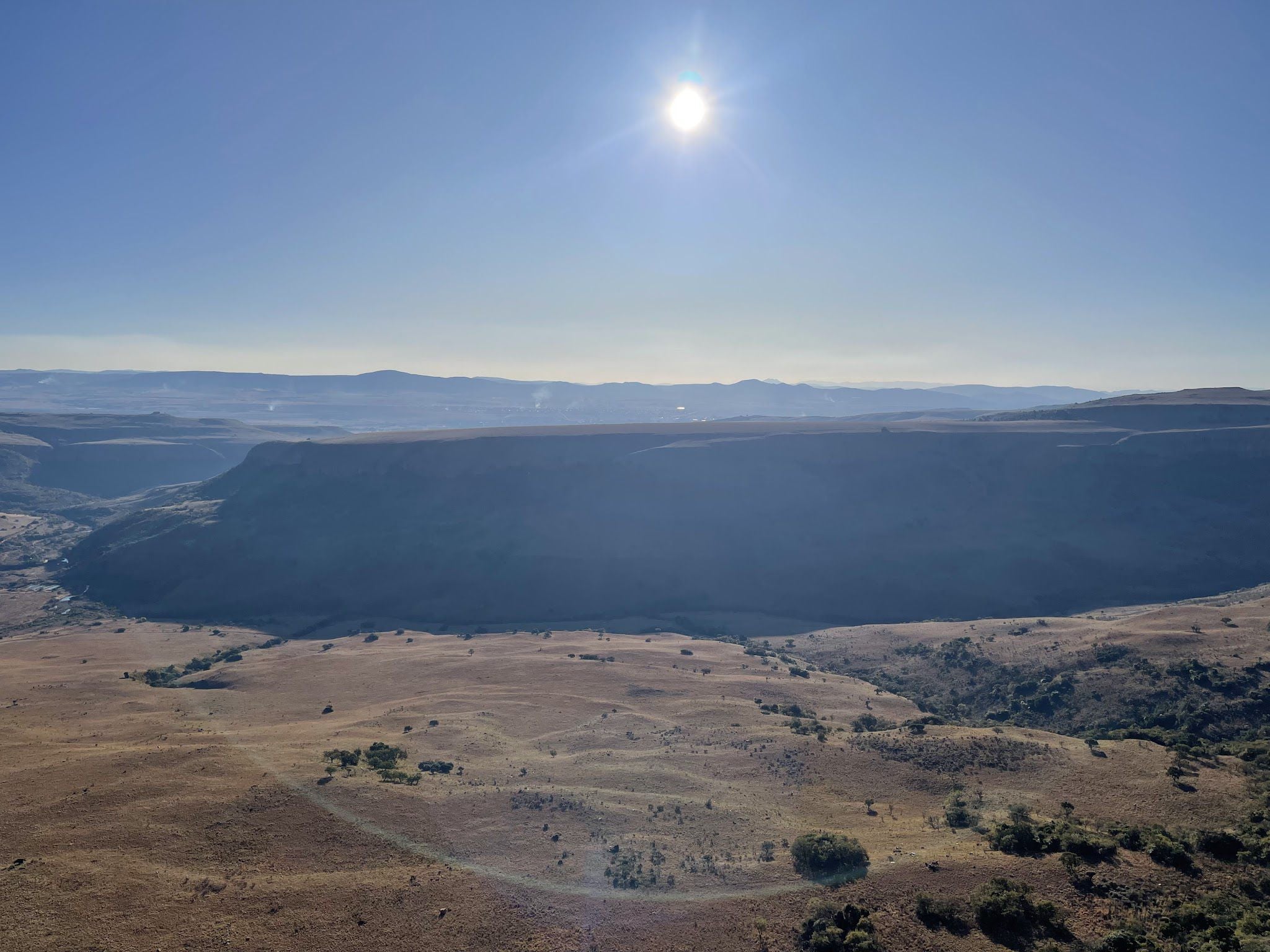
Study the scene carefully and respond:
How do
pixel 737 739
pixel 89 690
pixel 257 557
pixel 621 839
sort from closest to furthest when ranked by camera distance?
pixel 621 839 < pixel 737 739 < pixel 89 690 < pixel 257 557

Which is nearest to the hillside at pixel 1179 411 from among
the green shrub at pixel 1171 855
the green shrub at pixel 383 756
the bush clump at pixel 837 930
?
the green shrub at pixel 1171 855

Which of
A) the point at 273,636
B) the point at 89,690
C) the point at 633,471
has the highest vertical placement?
the point at 633,471

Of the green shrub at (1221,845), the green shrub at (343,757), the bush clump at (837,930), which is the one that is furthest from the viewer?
the green shrub at (343,757)

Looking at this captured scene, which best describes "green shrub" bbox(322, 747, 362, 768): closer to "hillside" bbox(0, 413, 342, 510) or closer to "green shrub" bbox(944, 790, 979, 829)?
"green shrub" bbox(944, 790, 979, 829)

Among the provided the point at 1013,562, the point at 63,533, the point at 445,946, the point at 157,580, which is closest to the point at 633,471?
the point at 1013,562

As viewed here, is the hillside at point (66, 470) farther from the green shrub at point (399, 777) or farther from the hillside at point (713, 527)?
the green shrub at point (399, 777)

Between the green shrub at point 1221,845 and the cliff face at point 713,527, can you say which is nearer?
the green shrub at point 1221,845

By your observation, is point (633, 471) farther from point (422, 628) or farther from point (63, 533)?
point (63, 533)
